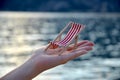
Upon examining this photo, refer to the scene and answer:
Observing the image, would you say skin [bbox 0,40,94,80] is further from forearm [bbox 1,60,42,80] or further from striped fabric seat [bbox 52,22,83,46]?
striped fabric seat [bbox 52,22,83,46]

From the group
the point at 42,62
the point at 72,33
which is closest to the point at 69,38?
the point at 72,33

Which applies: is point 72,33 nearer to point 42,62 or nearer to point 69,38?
point 69,38

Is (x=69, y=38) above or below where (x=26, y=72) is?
above

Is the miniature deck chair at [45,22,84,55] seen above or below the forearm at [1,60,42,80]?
above

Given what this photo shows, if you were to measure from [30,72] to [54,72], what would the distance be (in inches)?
1186

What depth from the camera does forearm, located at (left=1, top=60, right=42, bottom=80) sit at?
462 cm

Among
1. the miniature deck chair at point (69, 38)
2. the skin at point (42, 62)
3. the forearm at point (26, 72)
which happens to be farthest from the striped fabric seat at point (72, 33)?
the forearm at point (26, 72)

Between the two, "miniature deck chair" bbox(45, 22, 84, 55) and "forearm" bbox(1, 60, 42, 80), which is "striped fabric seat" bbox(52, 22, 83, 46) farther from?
"forearm" bbox(1, 60, 42, 80)

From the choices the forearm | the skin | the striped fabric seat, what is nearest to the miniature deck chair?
the striped fabric seat

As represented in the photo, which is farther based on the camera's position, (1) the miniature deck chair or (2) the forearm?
(1) the miniature deck chair

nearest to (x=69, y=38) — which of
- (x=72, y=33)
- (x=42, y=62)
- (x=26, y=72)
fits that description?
(x=72, y=33)

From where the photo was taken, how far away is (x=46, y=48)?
500 centimetres

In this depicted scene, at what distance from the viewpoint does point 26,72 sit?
4.65 m

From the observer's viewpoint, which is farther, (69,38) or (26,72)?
(69,38)
